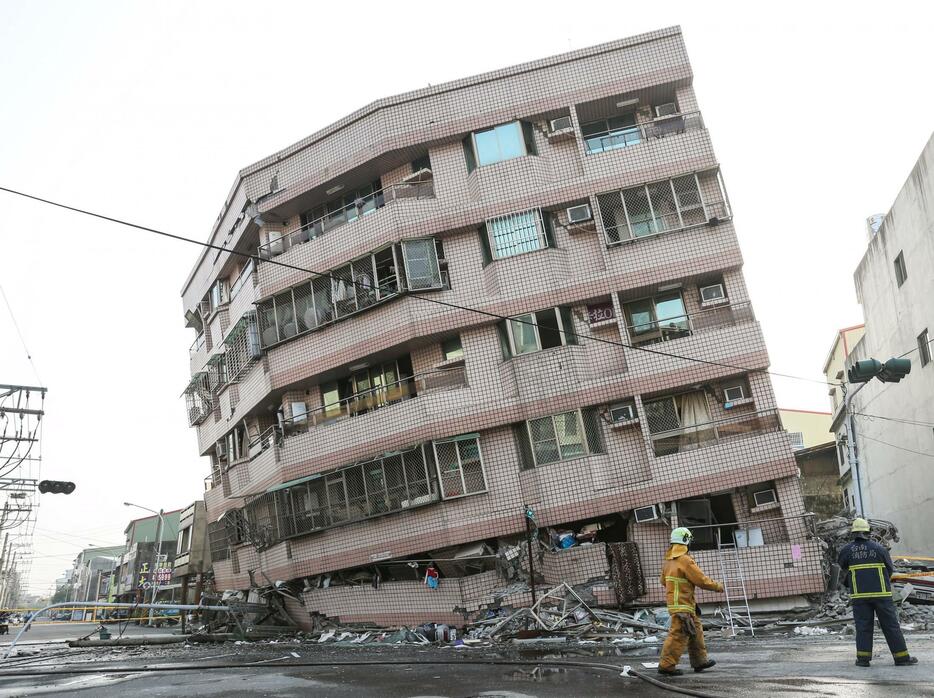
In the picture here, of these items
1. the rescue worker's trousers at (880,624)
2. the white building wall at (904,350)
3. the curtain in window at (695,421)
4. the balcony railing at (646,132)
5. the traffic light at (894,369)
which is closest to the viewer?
the rescue worker's trousers at (880,624)

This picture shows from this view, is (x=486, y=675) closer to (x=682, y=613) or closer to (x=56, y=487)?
(x=682, y=613)

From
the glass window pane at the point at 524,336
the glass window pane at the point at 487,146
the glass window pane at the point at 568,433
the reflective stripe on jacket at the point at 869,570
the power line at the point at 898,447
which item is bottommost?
the reflective stripe on jacket at the point at 869,570

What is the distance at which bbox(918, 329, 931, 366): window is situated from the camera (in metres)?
24.7

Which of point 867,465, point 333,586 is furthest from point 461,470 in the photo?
point 867,465

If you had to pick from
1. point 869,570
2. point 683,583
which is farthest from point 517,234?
point 869,570

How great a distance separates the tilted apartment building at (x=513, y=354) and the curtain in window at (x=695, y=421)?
2.0 inches

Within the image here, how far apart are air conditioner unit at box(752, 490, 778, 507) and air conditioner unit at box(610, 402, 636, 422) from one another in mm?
3241

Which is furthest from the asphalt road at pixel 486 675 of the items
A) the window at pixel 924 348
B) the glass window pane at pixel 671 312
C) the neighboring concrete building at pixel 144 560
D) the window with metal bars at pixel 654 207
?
the neighboring concrete building at pixel 144 560

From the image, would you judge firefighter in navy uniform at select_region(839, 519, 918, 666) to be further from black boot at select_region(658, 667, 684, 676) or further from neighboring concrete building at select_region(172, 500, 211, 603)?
neighboring concrete building at select_region(172, 500, 211, 603)

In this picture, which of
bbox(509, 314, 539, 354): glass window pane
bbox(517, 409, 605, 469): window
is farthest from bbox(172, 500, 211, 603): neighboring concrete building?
bbox(509, 314, 539, 354): glass window pane

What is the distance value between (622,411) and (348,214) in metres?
9.51

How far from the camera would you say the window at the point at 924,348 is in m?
24.7

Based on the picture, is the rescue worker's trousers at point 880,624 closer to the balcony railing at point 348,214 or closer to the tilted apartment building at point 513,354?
the tilted apartment building at point 513,354

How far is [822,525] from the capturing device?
20234mm
